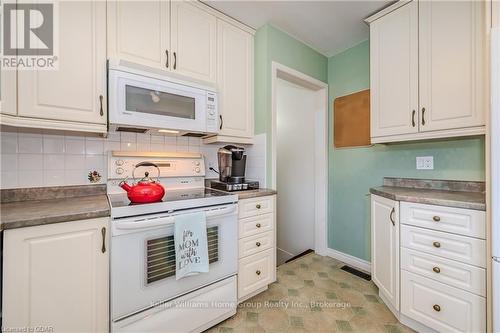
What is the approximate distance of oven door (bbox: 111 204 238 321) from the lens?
119cm

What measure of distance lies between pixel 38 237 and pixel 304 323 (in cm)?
171

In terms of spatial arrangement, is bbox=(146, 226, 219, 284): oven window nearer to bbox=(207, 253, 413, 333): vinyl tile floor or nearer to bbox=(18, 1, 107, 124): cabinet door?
bbox=(207, 253, 413, 333): vinyl tile floor

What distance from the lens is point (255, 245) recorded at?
1.83 m

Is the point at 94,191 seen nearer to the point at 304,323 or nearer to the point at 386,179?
the point at 304,323

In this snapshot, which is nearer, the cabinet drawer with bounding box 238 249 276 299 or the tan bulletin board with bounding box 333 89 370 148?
the cabinet drawer with bounding box 238 249 276 299

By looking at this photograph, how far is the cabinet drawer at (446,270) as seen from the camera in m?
1.21

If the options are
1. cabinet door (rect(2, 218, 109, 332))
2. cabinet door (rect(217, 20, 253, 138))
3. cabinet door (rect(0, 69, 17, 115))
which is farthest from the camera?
cabinet door (rect(217, 20, 253, 138))

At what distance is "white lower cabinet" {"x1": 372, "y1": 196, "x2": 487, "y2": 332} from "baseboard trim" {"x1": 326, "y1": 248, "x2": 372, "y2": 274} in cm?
69

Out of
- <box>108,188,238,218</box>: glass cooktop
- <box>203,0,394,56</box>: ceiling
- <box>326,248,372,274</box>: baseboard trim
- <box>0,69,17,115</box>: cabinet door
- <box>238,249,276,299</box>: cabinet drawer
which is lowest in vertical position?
<box>326,248,372,274</box>: baseboard trim

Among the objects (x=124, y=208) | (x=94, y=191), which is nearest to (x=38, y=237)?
(x=124, y=208)

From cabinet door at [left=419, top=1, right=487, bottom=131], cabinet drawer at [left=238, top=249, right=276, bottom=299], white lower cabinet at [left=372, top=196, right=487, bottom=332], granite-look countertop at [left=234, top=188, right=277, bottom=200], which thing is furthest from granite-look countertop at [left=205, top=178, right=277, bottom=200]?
cabinet door at [left=419, top=1, right=487, bottom=131]

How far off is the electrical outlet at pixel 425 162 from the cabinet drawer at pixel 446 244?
0.71 meters

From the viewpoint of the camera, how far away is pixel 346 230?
2.52 meters

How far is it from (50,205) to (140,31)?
1273 millimetres
